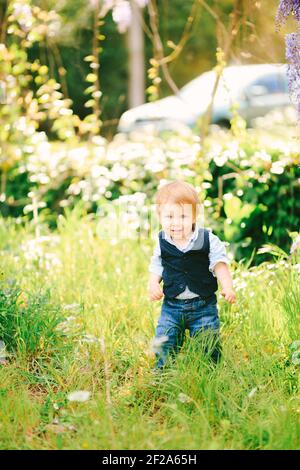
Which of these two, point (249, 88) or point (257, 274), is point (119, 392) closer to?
point (257, 274)

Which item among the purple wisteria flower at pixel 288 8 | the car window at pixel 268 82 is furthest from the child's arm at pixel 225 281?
the car window at pixel 268 82

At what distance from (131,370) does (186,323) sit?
0.34 meters

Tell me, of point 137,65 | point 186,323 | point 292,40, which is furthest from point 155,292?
point 137,65

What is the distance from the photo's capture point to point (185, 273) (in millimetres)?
3439

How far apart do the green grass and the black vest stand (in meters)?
0.28

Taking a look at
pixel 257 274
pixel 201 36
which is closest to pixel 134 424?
pixel 257 274

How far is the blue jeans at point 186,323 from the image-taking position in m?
3.45

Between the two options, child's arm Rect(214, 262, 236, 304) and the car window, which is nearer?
child's arm Rect(214, 262, 236, 304)

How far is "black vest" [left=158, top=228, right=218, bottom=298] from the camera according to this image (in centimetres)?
343

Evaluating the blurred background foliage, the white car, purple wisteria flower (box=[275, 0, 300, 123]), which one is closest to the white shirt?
purple wisteria flower (box=[275, 0, 300, 123])

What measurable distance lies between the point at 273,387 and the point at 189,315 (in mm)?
509

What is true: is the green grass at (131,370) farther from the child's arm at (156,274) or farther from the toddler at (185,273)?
the child's arm at (156,274)

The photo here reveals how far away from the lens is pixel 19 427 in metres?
2.99

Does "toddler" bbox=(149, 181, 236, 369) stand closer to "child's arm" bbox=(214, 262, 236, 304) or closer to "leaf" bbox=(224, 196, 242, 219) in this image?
"child's arm" bbox=(214, 262, 236, 304)
